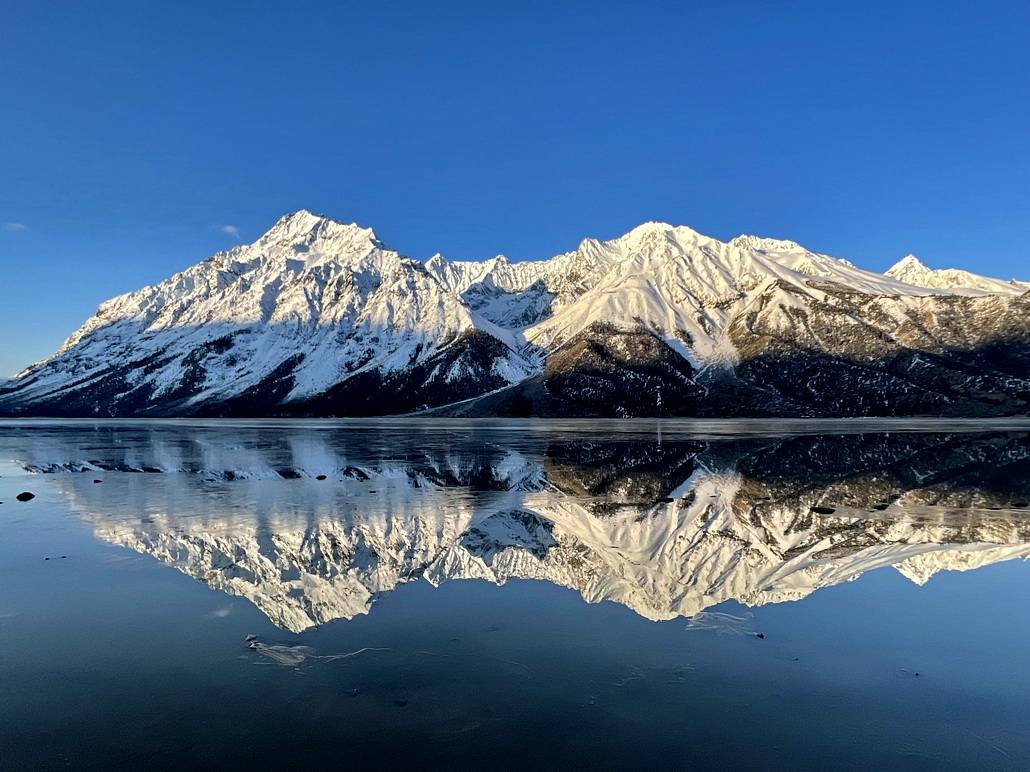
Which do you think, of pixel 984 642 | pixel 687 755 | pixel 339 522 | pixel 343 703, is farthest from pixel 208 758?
pixel 339 522

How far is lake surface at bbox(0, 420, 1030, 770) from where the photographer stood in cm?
1376

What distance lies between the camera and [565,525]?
36750 mm

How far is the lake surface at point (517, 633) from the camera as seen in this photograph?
13.8 metres

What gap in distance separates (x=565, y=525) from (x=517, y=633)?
1648 cm

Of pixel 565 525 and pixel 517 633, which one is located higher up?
pixel 565 525

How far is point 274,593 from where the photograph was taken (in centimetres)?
2447

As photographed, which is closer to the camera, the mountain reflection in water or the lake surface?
the lake surface

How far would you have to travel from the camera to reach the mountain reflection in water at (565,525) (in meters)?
26.0

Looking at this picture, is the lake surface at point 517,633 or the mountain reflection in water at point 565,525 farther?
the mountain reflection in water at point 565,525

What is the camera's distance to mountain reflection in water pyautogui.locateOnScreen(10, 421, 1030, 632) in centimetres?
2595

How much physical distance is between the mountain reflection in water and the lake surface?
0.69 ft

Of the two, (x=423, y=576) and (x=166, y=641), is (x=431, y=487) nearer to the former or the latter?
(x=423, y=576)

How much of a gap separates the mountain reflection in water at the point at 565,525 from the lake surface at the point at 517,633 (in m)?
0.21

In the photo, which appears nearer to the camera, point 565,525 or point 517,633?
point 517,633
